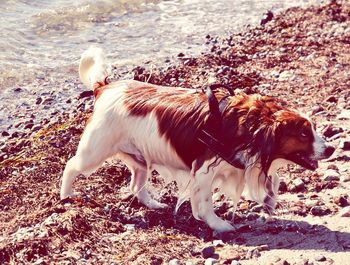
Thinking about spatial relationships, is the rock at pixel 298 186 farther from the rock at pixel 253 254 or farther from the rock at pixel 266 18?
the rock at pixel 266 18

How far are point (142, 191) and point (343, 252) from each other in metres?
1.74

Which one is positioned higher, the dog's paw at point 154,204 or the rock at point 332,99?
the rock at point 332,99

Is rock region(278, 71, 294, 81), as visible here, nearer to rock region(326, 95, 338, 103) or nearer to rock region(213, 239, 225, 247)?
rock region(326, 95, 338, 103)

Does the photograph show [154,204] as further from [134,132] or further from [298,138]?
[298,138]

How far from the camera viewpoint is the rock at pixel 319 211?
17.3 feet

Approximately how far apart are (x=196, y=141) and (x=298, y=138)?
0.70 m

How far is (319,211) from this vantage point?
5281mm

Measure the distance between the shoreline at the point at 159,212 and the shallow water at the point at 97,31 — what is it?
169 cm

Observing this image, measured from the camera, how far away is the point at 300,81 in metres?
8.59

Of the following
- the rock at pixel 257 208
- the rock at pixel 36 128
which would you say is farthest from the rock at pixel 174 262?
the rock at pixel 36 128

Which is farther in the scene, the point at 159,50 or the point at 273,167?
the point at 159,50

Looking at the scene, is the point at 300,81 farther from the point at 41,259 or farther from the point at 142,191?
the point at 41,259

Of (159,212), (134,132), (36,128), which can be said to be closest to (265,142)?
(134,132)

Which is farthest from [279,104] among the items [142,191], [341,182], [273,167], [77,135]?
[77,135]
